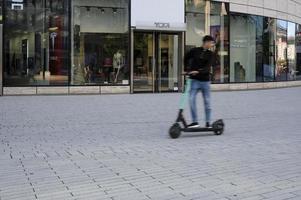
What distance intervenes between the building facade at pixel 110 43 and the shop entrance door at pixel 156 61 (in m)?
0.04

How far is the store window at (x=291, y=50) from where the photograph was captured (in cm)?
3127

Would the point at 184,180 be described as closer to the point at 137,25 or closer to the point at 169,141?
the point at 169,141

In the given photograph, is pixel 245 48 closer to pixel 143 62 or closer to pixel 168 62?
pixel 168 62

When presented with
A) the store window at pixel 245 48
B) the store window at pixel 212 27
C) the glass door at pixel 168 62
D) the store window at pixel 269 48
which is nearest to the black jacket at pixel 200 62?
the glass door at pixel 168 62

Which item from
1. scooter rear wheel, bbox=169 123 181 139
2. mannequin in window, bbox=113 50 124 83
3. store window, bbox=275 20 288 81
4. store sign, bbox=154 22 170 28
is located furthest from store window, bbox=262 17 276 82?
scooter rear wheel, bbox=169 123 181 139

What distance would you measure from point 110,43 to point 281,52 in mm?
11900

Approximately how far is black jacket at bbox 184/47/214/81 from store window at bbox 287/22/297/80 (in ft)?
72.6

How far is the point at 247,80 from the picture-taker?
26.9 m

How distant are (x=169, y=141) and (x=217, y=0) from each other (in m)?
16.9

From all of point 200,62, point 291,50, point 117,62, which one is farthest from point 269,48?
point 200,62

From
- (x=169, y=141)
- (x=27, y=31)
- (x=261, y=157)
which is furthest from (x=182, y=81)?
(x=261, y=157)

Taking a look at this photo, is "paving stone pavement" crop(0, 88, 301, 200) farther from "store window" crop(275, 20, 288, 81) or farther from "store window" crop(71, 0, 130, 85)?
"store window" crop(275, 20, 288, 81)

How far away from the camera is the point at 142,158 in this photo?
7684 mm

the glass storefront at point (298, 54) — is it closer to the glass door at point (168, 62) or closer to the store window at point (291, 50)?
the store window at point (291, 50)
